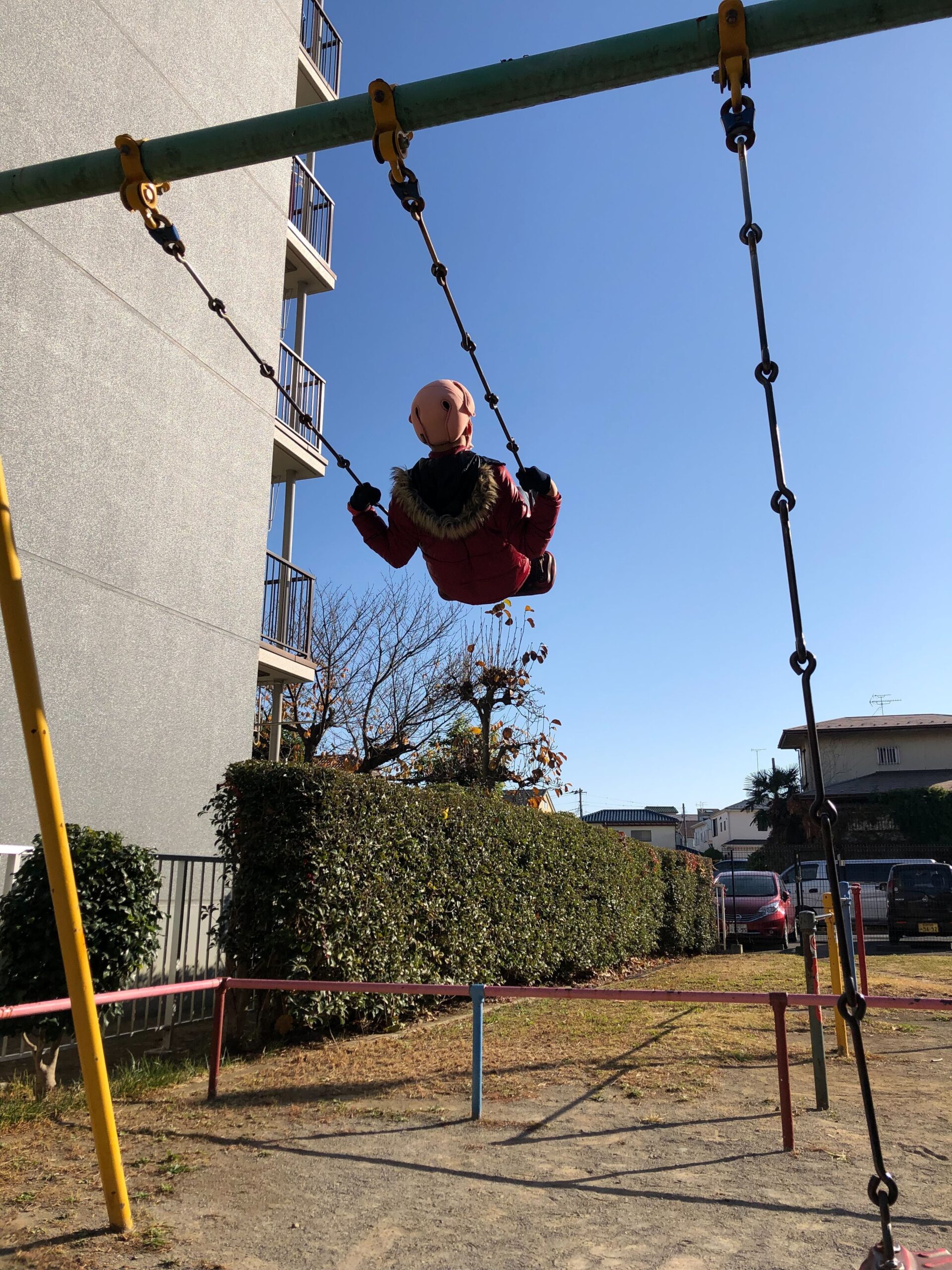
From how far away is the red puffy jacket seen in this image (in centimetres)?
459

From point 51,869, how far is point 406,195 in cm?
314

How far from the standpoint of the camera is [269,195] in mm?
13227

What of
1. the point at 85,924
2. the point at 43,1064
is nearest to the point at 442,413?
the point at 85,924

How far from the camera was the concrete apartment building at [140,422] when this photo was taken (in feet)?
28.0

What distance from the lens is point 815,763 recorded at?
8.86ft

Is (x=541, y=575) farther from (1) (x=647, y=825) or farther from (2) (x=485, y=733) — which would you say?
(1) (x=647, y=825)

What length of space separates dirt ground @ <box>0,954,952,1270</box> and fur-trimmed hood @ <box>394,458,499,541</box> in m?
3.11

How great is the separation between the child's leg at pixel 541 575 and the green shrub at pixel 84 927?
3542mm

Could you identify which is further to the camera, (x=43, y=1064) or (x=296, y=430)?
(x=296, y=430)

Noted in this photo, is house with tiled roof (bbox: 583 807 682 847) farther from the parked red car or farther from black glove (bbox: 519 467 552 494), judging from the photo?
black glove (bbox: 519 467 552 494)

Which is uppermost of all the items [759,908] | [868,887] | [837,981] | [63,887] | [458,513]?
[458,513]

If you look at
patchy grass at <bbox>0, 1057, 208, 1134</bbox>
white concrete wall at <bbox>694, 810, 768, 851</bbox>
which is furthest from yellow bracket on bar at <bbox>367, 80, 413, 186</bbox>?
white concrete wall at <bbox>694, 810, 768, 851</bbox>

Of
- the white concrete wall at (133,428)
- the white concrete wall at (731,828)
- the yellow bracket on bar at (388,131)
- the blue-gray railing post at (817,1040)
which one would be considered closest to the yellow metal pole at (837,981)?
the blue-gray railing post at (817,1040)

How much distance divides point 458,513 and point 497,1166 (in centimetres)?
335
